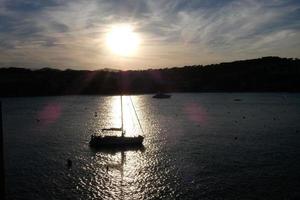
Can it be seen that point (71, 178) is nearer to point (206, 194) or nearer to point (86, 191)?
point (86, 191)

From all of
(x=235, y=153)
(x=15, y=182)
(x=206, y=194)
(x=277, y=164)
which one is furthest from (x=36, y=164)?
(x=277, y=164)

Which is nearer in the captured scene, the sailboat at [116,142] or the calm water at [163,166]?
the calm water at [163,166]

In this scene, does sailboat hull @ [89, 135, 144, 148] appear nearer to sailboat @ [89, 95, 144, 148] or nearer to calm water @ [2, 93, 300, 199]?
sailboat @ [89, 95, 144, 148]

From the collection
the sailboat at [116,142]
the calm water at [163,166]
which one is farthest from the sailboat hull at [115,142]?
the calm water at [163,166]

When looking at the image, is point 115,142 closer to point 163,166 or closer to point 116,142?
point 116,142

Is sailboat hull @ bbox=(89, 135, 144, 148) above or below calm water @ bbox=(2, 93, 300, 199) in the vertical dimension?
above

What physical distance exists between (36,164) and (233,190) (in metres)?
38.6

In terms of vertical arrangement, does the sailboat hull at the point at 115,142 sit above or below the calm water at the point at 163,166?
above

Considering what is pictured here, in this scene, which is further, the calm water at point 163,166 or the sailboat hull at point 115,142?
the sailboat hull at point 115,142

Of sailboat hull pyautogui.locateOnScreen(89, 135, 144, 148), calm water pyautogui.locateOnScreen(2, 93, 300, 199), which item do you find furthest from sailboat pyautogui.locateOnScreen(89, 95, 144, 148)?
calm water pyautogui.locateOnScreen(2, 93, 300, 199)

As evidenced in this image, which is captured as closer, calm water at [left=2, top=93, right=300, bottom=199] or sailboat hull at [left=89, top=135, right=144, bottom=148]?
calm water at [left=2, top=93, right=300, bottom=199]

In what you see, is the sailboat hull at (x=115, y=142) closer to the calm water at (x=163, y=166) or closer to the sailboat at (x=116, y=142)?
the sailboat at (x=116, y=142)

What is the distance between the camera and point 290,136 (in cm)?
9575

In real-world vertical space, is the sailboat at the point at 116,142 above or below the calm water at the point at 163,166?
above
